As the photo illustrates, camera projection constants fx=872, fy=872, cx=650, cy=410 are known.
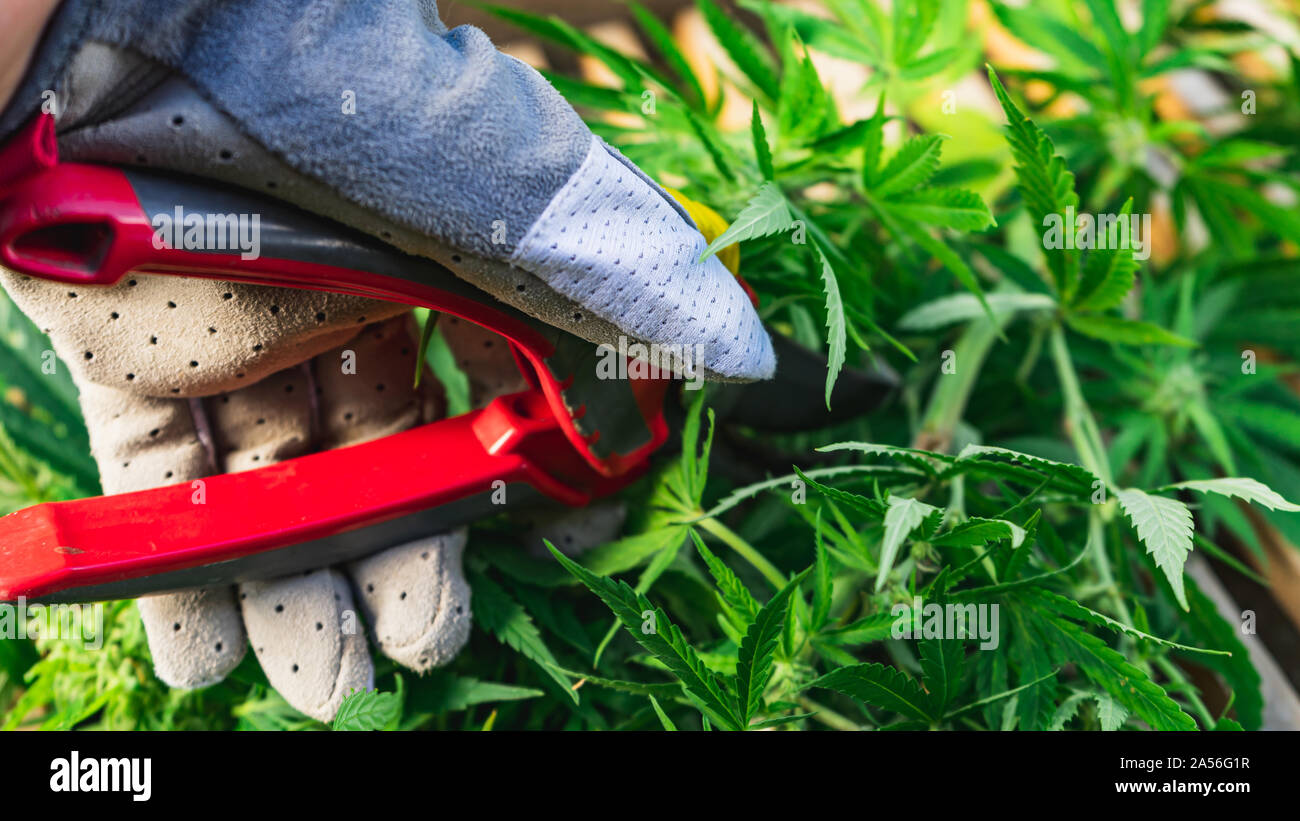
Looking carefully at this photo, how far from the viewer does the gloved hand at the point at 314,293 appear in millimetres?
274

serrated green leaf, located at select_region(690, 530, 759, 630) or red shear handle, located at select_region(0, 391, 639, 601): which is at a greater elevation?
red shear handle, located at select_region(0, 391, 639, 601)

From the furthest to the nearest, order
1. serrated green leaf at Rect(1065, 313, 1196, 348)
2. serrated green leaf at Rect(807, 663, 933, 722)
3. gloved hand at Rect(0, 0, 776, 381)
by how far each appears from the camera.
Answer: serrated green leaf at Rect(1065, 313, 1196, 348)
serrated green leaf at Rect(807, 663, 933, 722)
gloved hand at Rect(0, 0, 776, 381)

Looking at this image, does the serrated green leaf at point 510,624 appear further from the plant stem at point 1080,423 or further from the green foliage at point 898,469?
the plant stem at point 1080,423

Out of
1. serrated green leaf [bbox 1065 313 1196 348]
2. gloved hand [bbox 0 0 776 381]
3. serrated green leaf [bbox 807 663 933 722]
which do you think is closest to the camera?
gloved hand [bbox 0 0 776 381]

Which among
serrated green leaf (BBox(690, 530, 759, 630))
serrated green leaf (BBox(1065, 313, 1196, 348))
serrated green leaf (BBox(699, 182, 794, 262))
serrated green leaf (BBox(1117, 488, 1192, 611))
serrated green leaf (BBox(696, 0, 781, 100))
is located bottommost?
serrated green leaf (BBox(690, 530, 759, 630))

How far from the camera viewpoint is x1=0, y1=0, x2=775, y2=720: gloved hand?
0.27m

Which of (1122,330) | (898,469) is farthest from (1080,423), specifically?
(898,469)

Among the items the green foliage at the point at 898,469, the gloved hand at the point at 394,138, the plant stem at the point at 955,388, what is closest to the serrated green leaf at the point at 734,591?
the green foliage at the point at 898,469

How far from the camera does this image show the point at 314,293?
1.19 ft

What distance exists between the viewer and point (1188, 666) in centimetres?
64

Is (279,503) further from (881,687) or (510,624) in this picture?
(881,687)

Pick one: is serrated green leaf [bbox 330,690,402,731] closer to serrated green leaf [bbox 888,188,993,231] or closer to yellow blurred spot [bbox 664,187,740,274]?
yellow blurred spot [bbox 664,187,740,274]

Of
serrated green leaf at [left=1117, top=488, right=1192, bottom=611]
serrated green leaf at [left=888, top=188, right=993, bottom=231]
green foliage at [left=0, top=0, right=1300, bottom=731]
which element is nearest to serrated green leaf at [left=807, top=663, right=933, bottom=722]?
green foliage at [left=0, top=0, right=1300, bottom=731]

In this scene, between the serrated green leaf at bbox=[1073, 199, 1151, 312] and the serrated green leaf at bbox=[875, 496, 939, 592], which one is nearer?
the serrated green leaf at bbox=[875, 496, 939, 592]
